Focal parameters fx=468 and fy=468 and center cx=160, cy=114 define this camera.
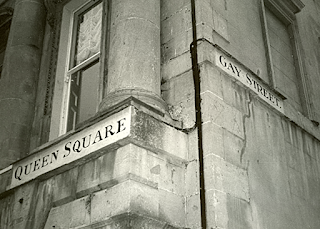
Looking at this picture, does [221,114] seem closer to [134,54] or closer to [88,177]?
[134,54]

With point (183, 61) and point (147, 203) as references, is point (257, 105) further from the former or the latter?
point (147, 203)

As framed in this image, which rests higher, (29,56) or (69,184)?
(29,56)

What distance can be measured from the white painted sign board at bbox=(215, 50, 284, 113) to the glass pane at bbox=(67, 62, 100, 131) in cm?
270

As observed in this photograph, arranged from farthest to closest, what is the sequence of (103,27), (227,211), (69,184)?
(103,27) → (69,184) → (227,211)

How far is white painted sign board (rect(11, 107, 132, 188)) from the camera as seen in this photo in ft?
19.6

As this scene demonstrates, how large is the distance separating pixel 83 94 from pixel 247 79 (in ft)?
11.0

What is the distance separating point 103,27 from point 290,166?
422 cm

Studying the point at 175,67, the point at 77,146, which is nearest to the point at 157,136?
the point at 77,146

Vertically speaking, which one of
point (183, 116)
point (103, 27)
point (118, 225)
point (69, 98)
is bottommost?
point (118, 225)

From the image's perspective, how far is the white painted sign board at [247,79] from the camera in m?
7.25

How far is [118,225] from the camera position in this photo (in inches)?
211

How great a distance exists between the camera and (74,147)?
6496 millimetres

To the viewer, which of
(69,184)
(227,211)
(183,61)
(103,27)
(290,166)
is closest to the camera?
(227,211)

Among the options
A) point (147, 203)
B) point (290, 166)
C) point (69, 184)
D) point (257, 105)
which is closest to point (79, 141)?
point (69, 184)
